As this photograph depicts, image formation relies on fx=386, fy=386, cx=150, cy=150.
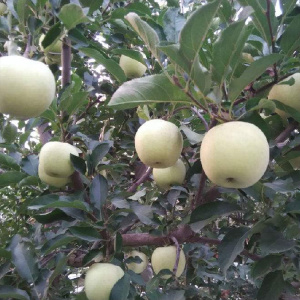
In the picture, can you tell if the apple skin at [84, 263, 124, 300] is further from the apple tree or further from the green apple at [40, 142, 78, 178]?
the green apple at [40, 142, 78, 178]

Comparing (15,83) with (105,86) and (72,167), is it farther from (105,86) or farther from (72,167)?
(105,86)

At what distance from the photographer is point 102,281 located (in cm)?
133

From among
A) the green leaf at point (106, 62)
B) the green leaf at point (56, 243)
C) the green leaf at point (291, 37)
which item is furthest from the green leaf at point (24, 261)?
the green leaf at point (291, 37)

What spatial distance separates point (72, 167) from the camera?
4.94ft

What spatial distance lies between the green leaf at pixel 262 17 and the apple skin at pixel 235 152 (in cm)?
36

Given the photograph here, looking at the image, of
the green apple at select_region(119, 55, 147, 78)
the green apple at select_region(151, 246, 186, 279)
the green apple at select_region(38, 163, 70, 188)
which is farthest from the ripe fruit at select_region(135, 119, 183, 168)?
the green apple at select_region(119, 55, 147, 78)

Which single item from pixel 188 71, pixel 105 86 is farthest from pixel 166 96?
pixel 105 86

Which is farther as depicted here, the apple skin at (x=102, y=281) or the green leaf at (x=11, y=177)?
the green leaf at (x=11, y=177)

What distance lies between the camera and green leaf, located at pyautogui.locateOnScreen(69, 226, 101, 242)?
1345 millimetres

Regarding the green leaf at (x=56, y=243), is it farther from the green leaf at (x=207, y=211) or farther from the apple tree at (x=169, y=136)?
the green leaf at (x=207, y=211)

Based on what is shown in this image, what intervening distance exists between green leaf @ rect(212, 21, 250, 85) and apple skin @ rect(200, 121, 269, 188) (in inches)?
5.7

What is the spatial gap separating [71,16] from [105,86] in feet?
2.95

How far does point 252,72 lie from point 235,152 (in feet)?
0.70

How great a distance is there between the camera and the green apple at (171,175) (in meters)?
1.67
